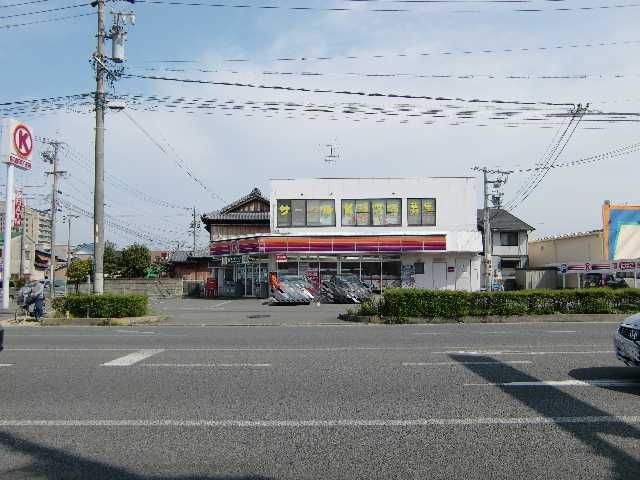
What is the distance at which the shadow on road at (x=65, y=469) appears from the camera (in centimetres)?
464

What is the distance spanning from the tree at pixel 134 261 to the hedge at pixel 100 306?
36.4 meters

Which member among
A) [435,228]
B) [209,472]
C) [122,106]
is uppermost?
[122,106]

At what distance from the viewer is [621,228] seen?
37.3m

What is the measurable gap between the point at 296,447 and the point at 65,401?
10.9 feet

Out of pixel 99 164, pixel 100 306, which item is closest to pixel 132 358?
pixel 100 306

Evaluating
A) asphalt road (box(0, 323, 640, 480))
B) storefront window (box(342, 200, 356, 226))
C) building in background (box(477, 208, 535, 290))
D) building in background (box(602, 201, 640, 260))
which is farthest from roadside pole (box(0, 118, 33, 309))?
building in background (box(477, 208, 535, 290))

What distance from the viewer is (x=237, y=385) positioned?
8.06 meters

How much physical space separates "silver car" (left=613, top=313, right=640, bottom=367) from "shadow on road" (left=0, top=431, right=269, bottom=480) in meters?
5.37

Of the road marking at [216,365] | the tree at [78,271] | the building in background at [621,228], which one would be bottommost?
Answer: the road marking at [216,365]

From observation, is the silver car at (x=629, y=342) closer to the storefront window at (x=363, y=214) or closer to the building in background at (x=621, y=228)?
the storefront window at (x=363, y=214)

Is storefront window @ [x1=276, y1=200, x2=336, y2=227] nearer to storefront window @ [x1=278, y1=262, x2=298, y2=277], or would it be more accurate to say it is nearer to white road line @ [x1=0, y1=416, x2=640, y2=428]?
storefront window @ [x1=278, y1=262, x2=298, y2=277]

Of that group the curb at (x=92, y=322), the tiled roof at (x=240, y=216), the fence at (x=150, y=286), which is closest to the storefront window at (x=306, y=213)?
the tiled roof at (x=240, y=216)

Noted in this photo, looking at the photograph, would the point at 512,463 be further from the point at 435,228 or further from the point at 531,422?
the point at 435,228

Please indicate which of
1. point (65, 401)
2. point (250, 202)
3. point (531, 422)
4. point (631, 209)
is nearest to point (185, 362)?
point (65, 401)
